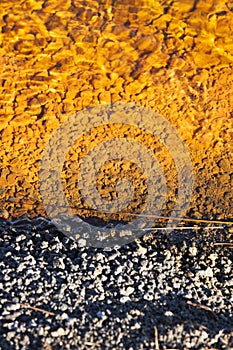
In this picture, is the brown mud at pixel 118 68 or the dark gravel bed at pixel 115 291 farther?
the brown mud at pixel 118 68

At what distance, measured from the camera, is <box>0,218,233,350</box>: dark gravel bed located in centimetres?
249

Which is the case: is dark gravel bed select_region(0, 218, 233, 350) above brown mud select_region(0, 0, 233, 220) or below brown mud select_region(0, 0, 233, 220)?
below

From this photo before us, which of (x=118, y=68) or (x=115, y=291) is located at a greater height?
(x=118, y=68)

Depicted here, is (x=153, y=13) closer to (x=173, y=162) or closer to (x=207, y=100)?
(x=207, y=100)

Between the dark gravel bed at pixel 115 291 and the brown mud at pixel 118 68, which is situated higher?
the brown mud at pixel 118 68

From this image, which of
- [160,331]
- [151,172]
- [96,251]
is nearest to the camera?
[160,331]

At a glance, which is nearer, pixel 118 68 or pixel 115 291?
pixel 115 291

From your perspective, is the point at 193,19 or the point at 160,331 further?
the point at 193,19

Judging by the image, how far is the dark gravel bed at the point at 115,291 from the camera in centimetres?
249

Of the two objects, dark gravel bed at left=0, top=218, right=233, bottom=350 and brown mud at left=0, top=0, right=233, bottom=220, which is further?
brown mud at left=0, top=0, right=233, bottom=220

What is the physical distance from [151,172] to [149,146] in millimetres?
216

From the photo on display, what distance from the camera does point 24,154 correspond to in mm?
3691

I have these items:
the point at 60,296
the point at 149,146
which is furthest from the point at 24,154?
→ the point at 60,296

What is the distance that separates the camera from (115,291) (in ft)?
8.97
